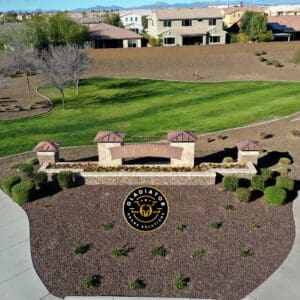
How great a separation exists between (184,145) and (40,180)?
323 inches

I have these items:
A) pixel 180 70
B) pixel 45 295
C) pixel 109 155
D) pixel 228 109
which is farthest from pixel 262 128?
pixel 180 70

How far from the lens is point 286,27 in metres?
83.2

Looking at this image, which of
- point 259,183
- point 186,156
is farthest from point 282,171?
point 186,156

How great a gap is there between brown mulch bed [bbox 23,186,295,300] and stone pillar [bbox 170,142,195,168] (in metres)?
1.53

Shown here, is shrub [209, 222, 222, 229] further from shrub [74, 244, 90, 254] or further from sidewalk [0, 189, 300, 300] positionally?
shrub [74, 244, 90, 254]

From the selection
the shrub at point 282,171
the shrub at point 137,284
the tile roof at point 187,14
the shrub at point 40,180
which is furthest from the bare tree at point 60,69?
the tile roof at point 187,14

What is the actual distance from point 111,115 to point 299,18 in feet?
217

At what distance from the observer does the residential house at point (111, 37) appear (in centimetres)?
7469

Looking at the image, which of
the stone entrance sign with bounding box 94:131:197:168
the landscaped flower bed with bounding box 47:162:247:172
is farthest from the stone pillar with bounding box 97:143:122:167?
the landscaped flower bed with bounding box 47:162:247:172

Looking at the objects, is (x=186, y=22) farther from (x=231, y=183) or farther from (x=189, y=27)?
(x=231, y=183)

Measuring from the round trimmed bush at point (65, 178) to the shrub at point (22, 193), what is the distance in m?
1.53

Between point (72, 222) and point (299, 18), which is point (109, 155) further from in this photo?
point (299, 18)

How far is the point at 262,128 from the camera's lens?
3055 cm

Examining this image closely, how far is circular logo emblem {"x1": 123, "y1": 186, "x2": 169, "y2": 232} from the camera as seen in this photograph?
1155 cm
